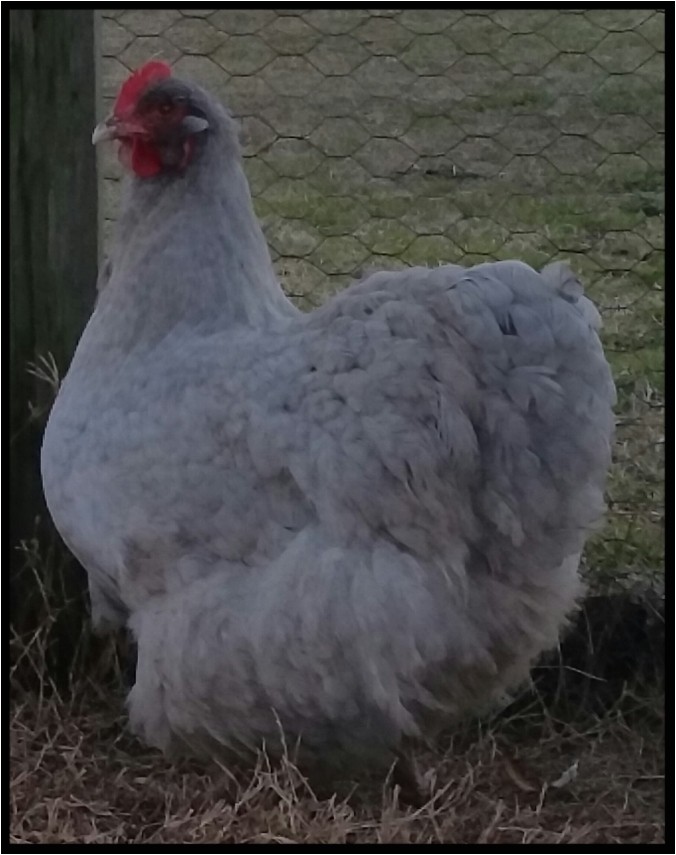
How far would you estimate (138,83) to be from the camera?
162cm

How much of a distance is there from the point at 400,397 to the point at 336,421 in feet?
0.31

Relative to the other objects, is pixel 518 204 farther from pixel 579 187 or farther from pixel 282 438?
pixel 282 438

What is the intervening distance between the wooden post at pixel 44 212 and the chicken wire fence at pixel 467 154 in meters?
0.29

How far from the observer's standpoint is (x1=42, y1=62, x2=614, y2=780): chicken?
1.43 meters

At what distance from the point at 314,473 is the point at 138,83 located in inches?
25.9

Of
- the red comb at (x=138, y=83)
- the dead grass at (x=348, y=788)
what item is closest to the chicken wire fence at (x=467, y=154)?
the dead grass at (x=348, y=788)

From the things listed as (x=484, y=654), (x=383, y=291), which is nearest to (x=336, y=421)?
(x=383, y=291)

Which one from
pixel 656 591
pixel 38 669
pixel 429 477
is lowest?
pixel 38 669

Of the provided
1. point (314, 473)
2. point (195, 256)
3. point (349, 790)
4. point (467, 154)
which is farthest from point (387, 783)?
point (467, 154)

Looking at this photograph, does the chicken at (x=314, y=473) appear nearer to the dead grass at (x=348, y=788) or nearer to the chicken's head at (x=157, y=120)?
the chicken's head at (x=157, y=120)

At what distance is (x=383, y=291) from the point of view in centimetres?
151

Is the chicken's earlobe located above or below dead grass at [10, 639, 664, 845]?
above

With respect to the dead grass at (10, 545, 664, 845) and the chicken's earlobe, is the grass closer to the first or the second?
the dead grass at (10, 545, 664, 845)

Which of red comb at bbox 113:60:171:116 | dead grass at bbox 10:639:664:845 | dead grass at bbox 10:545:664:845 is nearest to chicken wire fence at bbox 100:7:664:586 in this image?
dead grass at bbox 10:545:664:845
